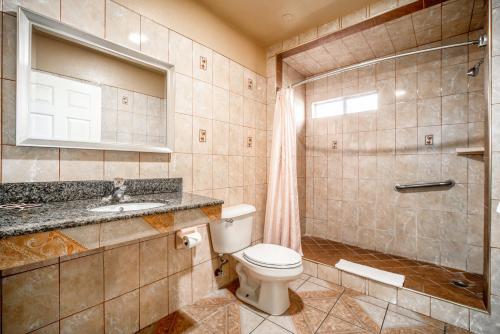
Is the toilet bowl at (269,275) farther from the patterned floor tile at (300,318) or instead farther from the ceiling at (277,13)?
the ceiling at (277,13)

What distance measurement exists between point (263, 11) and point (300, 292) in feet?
8.04

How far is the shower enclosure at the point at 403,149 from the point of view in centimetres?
202

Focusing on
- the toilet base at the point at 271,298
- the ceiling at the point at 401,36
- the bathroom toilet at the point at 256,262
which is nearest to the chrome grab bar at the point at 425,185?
the ceiling at the point at 401,36

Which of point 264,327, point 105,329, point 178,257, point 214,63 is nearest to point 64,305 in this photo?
point 105,329

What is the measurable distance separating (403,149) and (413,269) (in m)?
1.19

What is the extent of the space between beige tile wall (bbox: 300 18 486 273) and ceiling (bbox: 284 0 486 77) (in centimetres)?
13

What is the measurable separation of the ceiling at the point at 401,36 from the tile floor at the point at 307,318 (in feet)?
7.65

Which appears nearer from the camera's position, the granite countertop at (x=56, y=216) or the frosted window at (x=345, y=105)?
the granite countertop at (x=56, y=216)

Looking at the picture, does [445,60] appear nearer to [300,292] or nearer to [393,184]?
[393,184]

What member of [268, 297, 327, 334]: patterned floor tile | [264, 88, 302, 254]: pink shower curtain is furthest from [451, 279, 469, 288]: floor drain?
[264, 88, 302, 254]: pink shower curtain

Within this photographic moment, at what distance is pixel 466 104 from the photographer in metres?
2.11

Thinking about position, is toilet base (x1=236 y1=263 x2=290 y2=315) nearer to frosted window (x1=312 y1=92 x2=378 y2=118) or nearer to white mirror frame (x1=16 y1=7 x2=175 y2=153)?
white mirror frame (x1=16 y1=7 x2=175 y2=153)

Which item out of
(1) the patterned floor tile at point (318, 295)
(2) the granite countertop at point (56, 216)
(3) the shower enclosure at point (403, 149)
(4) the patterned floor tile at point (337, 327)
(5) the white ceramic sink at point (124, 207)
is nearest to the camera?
(2) the granite countertop at point (56, 216)

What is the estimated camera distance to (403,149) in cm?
243
